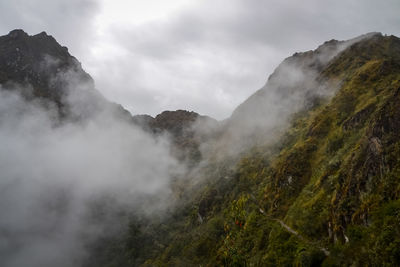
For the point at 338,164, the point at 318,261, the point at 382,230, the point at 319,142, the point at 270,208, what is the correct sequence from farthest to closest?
the point at 319,142
the point at 270,208
the point at 338,164
the point at 318,261
the point at 382,230

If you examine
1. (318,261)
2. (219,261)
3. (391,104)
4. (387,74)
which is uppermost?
(387,74)

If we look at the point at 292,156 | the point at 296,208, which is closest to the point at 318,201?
the point at 296,208

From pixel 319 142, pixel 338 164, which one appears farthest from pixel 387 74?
pixel 338 164

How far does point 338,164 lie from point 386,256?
199 ft

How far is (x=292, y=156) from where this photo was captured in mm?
158750

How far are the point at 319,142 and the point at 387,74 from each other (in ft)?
217

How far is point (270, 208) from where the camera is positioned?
147 metres

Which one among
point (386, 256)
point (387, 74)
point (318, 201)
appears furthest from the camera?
point (387, 74)

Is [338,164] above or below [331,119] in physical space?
below

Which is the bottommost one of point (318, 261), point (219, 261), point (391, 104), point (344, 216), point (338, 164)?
point (219, 261)

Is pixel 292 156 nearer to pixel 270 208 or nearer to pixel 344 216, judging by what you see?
pixel 270 208

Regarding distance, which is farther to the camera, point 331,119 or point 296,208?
point 331,119

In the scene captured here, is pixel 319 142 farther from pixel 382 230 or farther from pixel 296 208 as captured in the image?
pixel 382 230

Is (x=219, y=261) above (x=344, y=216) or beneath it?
beneath
